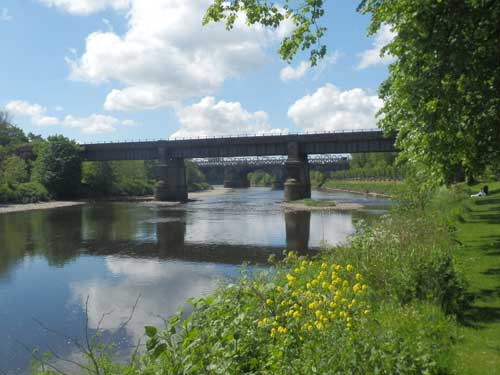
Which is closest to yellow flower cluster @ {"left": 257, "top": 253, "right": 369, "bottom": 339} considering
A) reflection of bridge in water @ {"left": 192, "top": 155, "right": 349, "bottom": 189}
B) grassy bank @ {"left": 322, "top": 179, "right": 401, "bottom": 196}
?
grassy bank @ {"left": 322, "top": 179, "right": 401, "bottom": 196}

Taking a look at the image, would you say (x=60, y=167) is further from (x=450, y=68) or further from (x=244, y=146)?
(x=450, y=68)

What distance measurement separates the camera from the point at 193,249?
29.5 m

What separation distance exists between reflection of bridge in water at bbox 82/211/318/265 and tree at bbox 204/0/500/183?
14.0 meters

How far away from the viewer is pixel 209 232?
125 feet

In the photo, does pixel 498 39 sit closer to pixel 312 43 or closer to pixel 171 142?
A: pixel 312 43

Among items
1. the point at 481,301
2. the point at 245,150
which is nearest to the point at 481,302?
the point at 481,301

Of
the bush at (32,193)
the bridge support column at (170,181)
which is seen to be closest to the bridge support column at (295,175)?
the bridge support column at (170,181)

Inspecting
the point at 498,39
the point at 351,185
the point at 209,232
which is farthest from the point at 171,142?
the point at 498,39

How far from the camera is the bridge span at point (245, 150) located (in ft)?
242

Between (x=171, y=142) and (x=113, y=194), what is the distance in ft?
72.9

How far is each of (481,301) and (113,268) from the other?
18.9 meters

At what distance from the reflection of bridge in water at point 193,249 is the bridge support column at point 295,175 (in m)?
37.5

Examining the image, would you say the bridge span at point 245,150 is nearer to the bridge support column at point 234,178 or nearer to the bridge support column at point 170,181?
the bridge support column at point 170,181

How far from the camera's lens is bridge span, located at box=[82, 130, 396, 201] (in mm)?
73750
